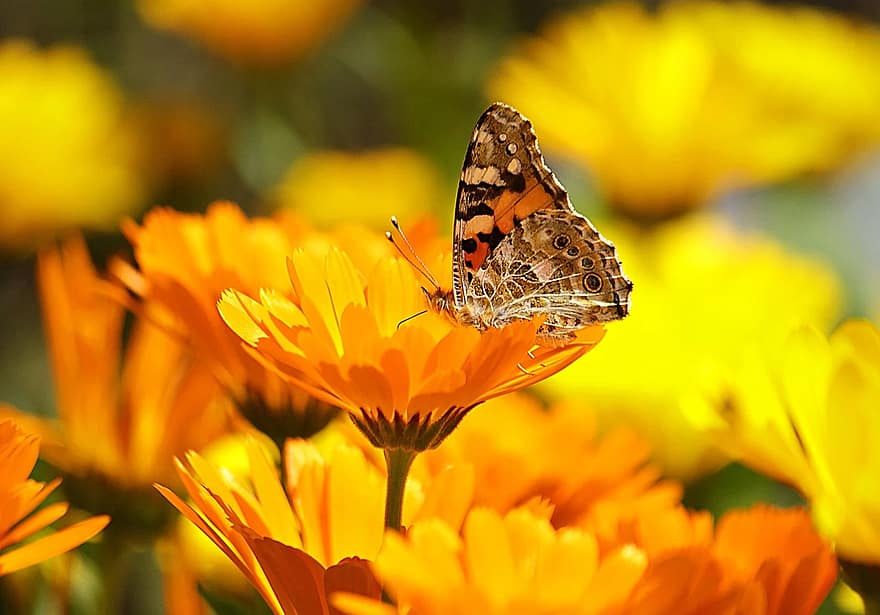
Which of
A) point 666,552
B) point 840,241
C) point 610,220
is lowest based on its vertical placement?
point 840,241

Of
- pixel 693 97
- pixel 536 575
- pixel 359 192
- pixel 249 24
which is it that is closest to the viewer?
pixel 536 575

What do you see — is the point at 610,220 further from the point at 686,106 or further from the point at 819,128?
the point at 819,128

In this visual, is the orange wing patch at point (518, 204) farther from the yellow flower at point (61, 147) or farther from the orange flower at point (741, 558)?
the yellow flower at point (61, 147)

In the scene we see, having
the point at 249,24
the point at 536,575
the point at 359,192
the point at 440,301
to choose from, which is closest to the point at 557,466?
the point at 440,301

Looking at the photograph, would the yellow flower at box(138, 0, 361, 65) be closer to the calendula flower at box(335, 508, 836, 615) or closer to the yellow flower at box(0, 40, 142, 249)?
the yellow flower at box(0, 40, 142, 249)

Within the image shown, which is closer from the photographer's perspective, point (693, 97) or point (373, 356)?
point (373, 356)

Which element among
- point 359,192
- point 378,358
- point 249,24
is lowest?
point 359,192

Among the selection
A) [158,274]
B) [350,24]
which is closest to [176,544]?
[158,274]

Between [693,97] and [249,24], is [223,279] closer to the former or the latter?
[693,97]
